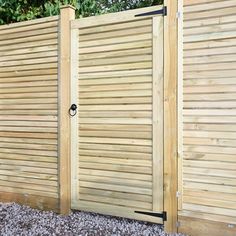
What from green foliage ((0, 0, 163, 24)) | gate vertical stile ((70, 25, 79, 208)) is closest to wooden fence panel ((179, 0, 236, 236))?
gate vertical stile ((70, 25, 79, 208))

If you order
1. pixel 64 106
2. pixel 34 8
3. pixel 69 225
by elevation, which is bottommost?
pixel 69 225

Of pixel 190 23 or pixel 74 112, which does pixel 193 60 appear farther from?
pixel 74 112

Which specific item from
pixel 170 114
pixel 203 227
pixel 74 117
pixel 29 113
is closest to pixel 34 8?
pixel 29 113

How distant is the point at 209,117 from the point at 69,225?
1554 mm

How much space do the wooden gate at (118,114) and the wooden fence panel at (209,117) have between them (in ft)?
0.76

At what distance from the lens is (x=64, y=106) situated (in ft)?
9.73

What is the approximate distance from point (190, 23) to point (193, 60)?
0.30 meters

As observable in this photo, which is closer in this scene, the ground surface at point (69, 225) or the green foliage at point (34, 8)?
the ground surface at point (69, 225)

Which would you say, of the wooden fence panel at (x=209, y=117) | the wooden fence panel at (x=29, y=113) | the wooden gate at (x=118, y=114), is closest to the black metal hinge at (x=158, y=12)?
the wooden gate at (x=118, y=114)

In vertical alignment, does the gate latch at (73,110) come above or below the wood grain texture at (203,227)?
above

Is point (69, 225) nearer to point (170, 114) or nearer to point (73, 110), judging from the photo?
point (73, 110)

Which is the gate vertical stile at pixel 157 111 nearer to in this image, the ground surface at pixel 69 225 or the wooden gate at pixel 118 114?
the wooden gate at pixel 118 114

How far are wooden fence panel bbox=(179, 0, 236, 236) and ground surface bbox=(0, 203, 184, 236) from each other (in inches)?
16.1

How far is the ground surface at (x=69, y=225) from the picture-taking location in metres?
2.64
